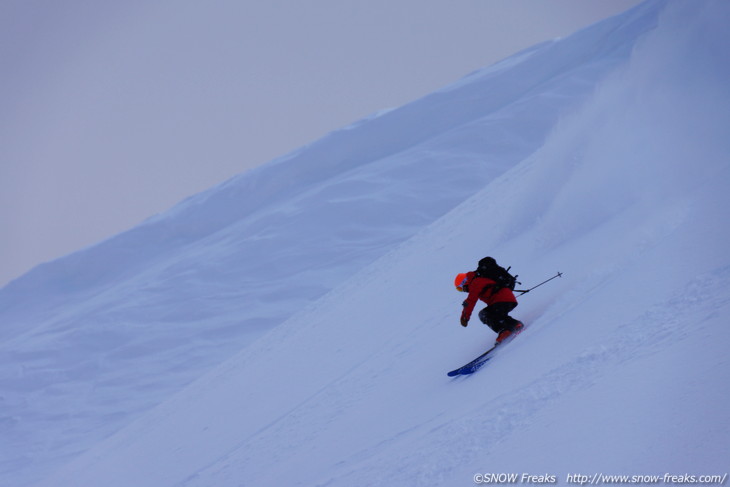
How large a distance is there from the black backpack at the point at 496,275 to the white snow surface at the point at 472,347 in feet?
1.76

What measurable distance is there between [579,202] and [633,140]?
1.56 metres

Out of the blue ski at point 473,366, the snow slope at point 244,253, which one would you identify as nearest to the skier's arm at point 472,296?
the blue ski at point 473,366

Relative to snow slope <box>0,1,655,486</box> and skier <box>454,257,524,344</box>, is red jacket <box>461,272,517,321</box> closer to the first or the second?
skier <box>454,257,524,344</box>

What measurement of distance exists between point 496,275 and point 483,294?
0.27 meters

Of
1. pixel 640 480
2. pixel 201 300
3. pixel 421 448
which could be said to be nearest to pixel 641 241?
pixel 421 448

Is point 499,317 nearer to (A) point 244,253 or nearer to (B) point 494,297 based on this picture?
(B) point 494,297

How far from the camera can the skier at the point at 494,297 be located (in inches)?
306

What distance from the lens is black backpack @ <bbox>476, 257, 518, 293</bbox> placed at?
308 inches

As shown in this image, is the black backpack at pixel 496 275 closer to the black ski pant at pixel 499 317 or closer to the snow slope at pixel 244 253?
the black ski pant at pixel 499 317

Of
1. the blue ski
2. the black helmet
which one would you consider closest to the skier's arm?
the black helmet

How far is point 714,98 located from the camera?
33.8 ft

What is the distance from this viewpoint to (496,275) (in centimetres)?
789

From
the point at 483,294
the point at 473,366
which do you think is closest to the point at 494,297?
the point at 483,294

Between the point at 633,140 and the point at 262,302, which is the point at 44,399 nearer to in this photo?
the point at 262,302
